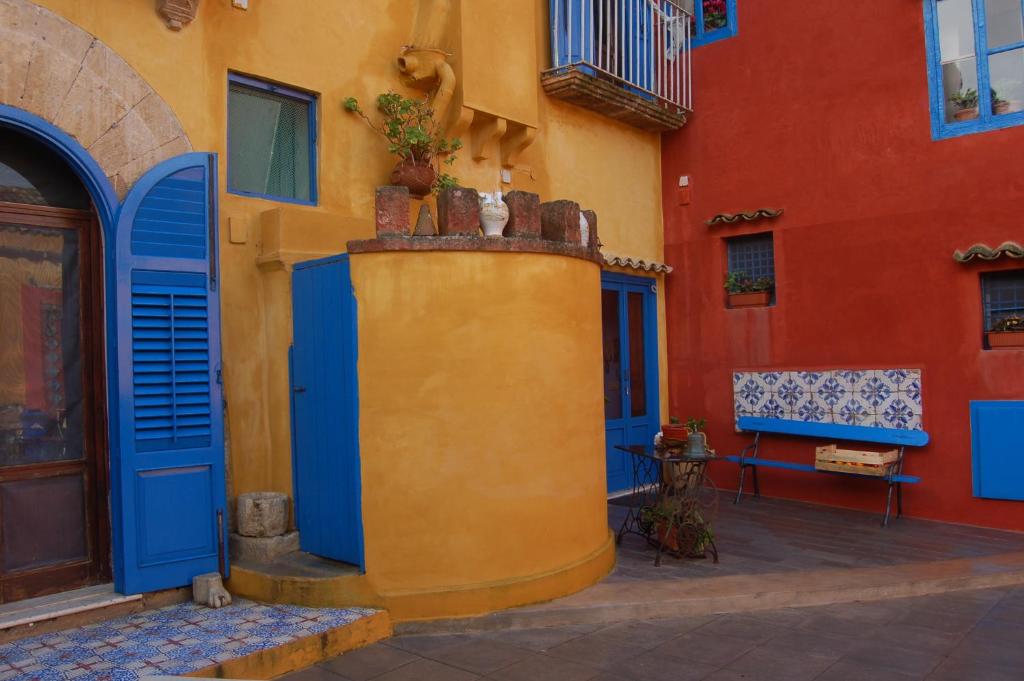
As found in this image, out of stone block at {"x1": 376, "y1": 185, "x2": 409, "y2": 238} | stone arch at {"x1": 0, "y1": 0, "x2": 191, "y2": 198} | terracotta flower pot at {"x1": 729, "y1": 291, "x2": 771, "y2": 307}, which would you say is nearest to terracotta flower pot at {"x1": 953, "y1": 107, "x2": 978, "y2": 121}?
terracotta flower pot at {"x1": 729, "y1": 291, "x2": 771, "y2": 307}

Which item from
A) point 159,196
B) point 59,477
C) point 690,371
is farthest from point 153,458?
point 690,371

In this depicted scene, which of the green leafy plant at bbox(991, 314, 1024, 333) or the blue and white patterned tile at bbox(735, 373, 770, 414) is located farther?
the blue and white patterned tile at bbox(735, 373, 770, 414)

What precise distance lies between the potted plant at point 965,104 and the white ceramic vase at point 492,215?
528 cm

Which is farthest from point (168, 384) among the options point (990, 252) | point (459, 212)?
point (990, 252)

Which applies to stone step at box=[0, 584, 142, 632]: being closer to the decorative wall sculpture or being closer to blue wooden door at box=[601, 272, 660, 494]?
blue wooden door at box=[601, 272, 660, 494]

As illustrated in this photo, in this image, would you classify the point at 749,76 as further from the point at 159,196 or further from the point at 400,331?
the point at 159,196

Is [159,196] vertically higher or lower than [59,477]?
higher

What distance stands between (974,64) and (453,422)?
6.47 meters

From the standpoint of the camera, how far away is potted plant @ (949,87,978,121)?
7903mm

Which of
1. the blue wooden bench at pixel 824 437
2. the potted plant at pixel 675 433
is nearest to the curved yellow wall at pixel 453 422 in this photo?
the potted plant at pixel 675 433

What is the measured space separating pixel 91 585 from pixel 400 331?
2619mm

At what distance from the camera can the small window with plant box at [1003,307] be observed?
7.59 m

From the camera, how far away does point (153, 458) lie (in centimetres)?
519

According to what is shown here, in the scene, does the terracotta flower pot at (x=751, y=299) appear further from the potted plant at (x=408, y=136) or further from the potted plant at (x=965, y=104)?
the potted plant at (x=408, y=136)
